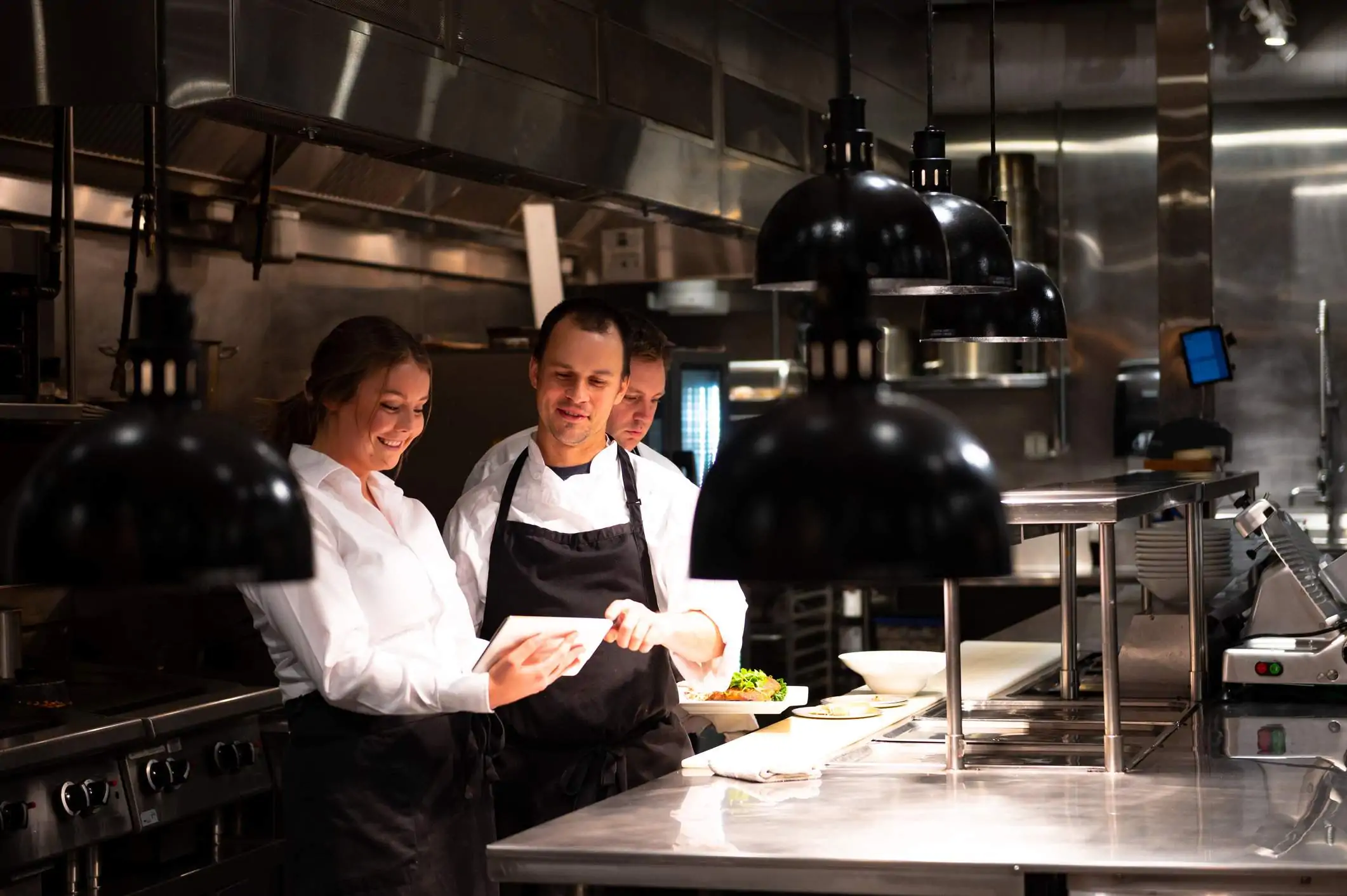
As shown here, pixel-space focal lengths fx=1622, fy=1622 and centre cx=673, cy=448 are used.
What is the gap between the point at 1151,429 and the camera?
7.46m

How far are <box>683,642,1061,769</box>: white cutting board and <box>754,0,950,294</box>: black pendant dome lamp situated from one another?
141cm

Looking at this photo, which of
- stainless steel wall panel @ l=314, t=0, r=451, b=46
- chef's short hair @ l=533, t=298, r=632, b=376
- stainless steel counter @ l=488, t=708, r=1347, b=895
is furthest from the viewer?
stainless steel wall panel @ l=314, t=0, r=451, b=46

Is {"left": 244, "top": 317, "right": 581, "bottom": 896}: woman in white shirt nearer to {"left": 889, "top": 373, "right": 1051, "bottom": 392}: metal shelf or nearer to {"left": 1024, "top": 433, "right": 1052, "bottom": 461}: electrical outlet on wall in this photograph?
{"left": 889, "top": 373, "right": 1051, "bottom": 392}: metal shelf

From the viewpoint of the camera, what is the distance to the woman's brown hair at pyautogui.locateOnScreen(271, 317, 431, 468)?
2963 millimetres

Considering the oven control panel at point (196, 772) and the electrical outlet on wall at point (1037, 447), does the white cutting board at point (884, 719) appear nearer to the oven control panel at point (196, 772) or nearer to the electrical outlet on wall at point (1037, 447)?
the oven control panel at point (196, 772)

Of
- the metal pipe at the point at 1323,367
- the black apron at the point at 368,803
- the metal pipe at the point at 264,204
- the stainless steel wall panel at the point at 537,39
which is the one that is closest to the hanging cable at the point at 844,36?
the black apron at the point at 368,803

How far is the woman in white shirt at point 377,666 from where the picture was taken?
277 centimetres

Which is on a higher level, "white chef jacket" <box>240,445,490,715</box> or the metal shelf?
the metal shelf

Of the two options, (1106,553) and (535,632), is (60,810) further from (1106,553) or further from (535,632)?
(1106,553)

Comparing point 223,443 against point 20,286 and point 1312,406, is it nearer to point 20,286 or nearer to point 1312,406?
point 20,286

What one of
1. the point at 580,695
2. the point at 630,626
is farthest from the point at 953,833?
the point at 580,695

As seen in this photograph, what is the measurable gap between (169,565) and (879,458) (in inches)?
22.8

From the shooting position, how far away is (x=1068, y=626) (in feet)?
12.4

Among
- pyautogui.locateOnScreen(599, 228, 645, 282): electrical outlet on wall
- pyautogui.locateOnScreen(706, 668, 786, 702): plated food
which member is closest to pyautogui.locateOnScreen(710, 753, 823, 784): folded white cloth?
pyautogui.locateOnScreen(706, 668, 786, 702): plated food
